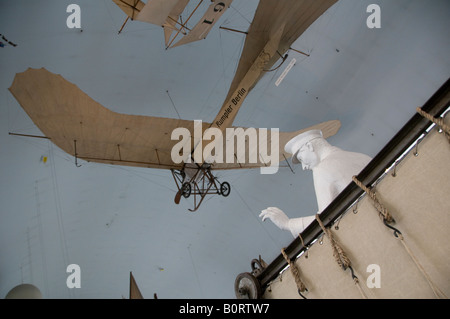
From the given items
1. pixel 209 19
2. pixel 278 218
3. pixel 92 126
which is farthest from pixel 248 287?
pixel 92 126

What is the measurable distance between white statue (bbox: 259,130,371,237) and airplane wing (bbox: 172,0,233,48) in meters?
3.71

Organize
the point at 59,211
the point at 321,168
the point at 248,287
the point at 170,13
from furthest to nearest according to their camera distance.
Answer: the point at 59,211 < the point at 170,13 < the point at 321,168 < the point at 248,287

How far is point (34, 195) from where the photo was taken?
368 inches

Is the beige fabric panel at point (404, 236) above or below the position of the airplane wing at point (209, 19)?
below

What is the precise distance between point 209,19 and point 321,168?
448cm

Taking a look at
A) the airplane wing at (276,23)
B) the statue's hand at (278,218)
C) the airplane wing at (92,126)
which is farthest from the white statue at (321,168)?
the airplane wing at (92,126)

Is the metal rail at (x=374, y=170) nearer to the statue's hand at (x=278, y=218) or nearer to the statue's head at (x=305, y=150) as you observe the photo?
the statue's hand at (x=278, y=218)

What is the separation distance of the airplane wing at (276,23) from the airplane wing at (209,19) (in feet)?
2.29

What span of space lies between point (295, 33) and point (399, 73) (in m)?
2.54

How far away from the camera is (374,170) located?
236 centimetres

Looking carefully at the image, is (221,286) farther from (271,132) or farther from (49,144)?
(49,144)

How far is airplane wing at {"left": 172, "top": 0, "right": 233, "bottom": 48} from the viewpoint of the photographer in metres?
6.97

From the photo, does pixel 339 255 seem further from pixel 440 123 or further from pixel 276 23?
pixel 276 23

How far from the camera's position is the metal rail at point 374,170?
6.82 ft
